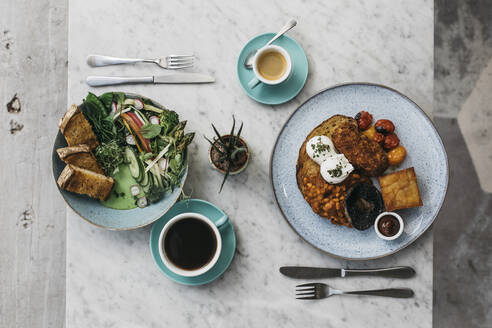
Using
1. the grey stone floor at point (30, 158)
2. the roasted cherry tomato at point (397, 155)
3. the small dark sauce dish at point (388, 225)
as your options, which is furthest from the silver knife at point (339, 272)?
the grey stone floor at point (30, 158)

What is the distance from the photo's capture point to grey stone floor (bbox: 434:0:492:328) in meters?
2.63

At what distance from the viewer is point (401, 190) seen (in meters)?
1.67

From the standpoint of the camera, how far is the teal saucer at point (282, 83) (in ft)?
5.93

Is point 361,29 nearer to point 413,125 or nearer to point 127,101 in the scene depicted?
point 413,125

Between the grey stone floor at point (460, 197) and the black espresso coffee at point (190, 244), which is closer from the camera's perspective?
the black espresso coffee at point (190, 244)

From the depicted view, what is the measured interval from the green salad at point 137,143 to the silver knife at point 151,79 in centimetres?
12

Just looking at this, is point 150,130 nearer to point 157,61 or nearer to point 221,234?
point 157,61

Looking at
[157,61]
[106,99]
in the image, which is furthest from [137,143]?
[157,61]

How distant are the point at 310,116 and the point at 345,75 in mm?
274

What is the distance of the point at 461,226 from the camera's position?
104 inches

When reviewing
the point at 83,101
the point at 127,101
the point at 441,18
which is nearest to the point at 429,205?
the point at 127,101

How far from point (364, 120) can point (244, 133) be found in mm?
519

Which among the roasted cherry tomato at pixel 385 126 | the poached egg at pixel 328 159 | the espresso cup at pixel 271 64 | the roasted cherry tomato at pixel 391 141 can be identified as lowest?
the poached egg at pixel 328 159

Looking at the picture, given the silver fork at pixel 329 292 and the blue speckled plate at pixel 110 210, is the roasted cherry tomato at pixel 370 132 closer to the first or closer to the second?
the silver fork at pixel 329 292
